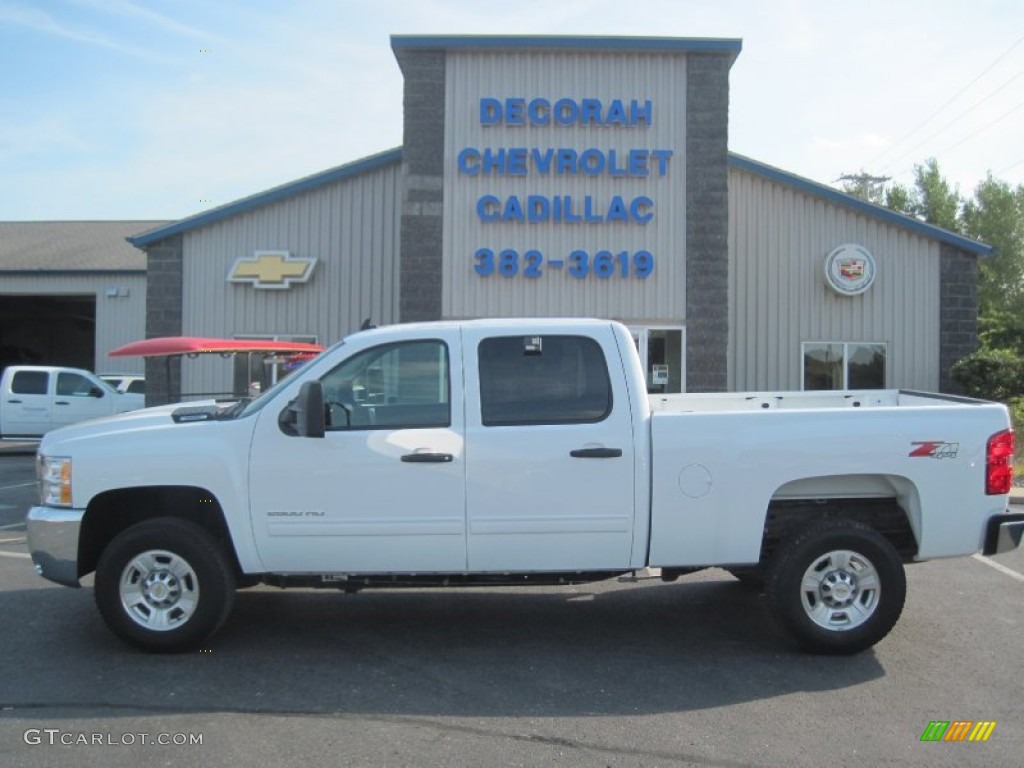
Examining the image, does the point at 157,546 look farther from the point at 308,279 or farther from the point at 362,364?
the point at 308,279

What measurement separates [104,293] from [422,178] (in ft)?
51.2

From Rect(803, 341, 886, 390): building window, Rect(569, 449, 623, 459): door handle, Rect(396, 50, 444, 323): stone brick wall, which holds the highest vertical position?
Rect(396, 50, 444, 323): stone brick wall

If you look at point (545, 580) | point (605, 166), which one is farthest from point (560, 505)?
point (605, 166)

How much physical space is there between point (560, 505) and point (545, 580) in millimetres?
523

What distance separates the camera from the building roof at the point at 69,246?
2839cm

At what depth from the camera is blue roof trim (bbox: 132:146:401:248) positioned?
59.5ft

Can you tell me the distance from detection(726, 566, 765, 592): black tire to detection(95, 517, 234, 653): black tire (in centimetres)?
330

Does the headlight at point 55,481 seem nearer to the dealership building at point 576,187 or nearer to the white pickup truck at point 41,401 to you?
the dealership building at point 576,187

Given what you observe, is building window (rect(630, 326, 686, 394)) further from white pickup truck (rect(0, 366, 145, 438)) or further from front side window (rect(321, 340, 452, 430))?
front side window (rect(321, 340, 452, 430))

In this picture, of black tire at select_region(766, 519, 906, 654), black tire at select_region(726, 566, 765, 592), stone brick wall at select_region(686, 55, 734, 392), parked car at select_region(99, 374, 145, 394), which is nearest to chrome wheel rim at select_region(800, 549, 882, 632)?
black tire at select_region(766, 519, 906, 654)

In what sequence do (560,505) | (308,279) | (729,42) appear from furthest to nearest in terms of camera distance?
(308,279), (729,42), (560,505)

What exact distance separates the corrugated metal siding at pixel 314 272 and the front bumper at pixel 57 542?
41.4 feet

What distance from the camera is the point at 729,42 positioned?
1609cm

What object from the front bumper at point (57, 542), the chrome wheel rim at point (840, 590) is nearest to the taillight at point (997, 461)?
the chrome wheel rim at point (840, 590)
